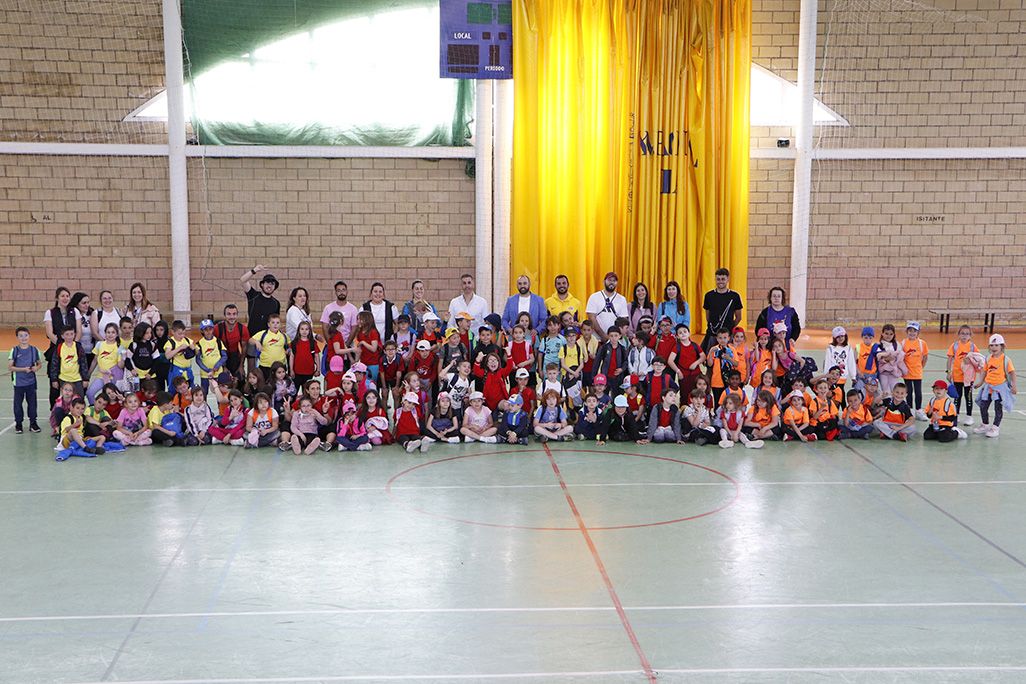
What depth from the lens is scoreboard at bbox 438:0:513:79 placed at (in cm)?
1948

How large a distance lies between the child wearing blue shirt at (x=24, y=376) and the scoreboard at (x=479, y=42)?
10620mm

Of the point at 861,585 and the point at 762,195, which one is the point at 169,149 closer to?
the point at 762,195

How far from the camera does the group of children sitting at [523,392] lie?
36.4 ft

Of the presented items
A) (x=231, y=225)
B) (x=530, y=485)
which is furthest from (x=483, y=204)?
(x=530, y=485)

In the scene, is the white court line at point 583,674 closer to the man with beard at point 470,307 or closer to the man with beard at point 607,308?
the man with beard at point 607,308

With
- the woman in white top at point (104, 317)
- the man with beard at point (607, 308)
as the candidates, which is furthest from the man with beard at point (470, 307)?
the woman in white top at point (104, 317)

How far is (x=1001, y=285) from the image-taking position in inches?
848

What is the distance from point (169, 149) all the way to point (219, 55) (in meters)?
2.14

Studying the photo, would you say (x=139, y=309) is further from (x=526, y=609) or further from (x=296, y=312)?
(x=526, y=609)

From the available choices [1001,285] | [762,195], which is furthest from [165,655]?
[1001,285]

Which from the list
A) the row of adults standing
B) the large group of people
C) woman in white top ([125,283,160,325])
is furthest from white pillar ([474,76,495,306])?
woman in white top ([125,283,160,325])

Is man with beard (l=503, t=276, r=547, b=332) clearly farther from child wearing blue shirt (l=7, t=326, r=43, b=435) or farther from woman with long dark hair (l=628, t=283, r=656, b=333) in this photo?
child wearing blue shirt (l=7, t=326, r=43, b=435)

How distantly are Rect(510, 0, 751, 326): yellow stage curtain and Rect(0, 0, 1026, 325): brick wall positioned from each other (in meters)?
1.31

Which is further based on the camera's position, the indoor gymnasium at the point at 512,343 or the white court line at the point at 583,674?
the indoor gymnasium at the point at 512,343
